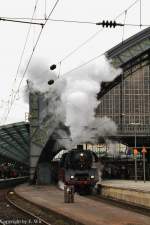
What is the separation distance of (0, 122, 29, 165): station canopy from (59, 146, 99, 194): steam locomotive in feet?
50.7

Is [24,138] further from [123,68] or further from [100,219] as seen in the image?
[100,219]

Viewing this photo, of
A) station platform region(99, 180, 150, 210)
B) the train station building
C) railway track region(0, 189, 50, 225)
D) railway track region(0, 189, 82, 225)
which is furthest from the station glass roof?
railway track region(0, 189, 50, 225)

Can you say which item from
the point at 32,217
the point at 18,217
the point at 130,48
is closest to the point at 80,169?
the point at 18,217

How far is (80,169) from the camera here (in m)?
32.7

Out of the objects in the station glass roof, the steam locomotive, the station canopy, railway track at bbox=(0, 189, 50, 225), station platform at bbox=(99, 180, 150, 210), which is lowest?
railway track at bbox=(0, 189, 50, 225)

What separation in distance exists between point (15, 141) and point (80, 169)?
2510cm

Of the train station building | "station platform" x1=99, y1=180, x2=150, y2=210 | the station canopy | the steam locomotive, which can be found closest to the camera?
"station platform" x1=99, y1=180, x2=150, y2=210

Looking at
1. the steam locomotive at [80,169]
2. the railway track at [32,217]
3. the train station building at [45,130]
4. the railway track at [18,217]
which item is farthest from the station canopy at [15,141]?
the railway track at [18,217]

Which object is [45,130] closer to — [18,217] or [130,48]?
[130,48]

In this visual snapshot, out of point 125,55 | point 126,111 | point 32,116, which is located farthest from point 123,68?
point 126,111

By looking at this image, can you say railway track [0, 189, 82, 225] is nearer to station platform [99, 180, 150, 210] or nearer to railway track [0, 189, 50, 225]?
railway track [0, 189, 50, 225]

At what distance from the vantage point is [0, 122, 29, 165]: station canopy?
4888 centimetres

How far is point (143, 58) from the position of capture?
2083 inches

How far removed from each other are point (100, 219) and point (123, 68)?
3481cm
